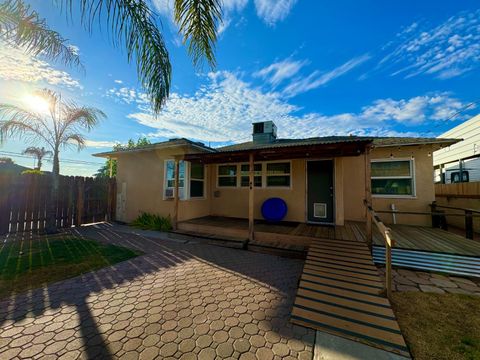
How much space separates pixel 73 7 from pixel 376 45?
8453 millimetres

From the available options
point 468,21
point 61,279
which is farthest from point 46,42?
point 468,21

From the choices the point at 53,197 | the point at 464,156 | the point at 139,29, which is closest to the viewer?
the point at 139,29

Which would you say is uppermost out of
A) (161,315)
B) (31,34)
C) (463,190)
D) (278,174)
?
(31,34)

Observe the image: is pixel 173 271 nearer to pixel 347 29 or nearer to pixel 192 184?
pixel 192 184

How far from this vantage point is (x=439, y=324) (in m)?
2.31

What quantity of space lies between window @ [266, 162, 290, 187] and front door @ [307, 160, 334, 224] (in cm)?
79

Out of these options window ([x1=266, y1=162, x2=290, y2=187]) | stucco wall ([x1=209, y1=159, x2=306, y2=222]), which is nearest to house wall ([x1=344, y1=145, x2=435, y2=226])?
stucco wall ([x1=209, y1=159, x2=306, y2=222])

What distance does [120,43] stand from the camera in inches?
119

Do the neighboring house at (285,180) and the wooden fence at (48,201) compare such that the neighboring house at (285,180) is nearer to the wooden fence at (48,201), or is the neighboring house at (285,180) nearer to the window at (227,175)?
the window at (227,175)

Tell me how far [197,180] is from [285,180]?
140 inches

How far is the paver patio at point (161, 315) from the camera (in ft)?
6.28

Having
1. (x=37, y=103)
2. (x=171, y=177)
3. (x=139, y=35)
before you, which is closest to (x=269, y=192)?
(x=171, y=177)

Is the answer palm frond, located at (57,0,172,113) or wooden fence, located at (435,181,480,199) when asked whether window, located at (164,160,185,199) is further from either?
wooden fence, located at (435,181,480,199)

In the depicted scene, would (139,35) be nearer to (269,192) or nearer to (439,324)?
(269,192)
